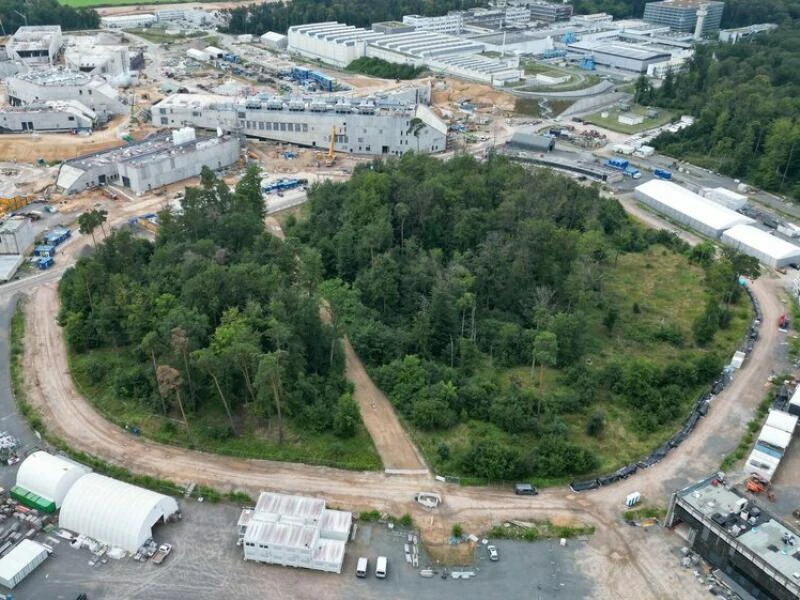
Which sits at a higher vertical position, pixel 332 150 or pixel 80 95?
pixel 80 95

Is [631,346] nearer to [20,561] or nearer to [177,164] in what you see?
[20,561]

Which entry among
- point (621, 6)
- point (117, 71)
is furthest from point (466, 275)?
point (621, 6)

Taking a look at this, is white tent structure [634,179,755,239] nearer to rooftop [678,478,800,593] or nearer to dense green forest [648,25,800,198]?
dense green forest [648,25,800,198]

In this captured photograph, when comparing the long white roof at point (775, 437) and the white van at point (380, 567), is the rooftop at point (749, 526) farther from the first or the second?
the white van at point (380, 567)

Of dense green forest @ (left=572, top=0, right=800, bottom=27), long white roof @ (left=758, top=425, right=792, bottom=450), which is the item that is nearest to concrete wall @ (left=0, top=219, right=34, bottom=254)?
long white roof @ (left=758, top=425, right=792, bottom=450)

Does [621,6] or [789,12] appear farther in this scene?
[621,6]

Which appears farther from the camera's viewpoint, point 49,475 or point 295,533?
point 49,475

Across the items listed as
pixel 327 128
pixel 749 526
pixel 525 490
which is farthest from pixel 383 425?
pixel 327 128

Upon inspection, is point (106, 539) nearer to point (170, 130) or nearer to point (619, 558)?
point (619, 558)
